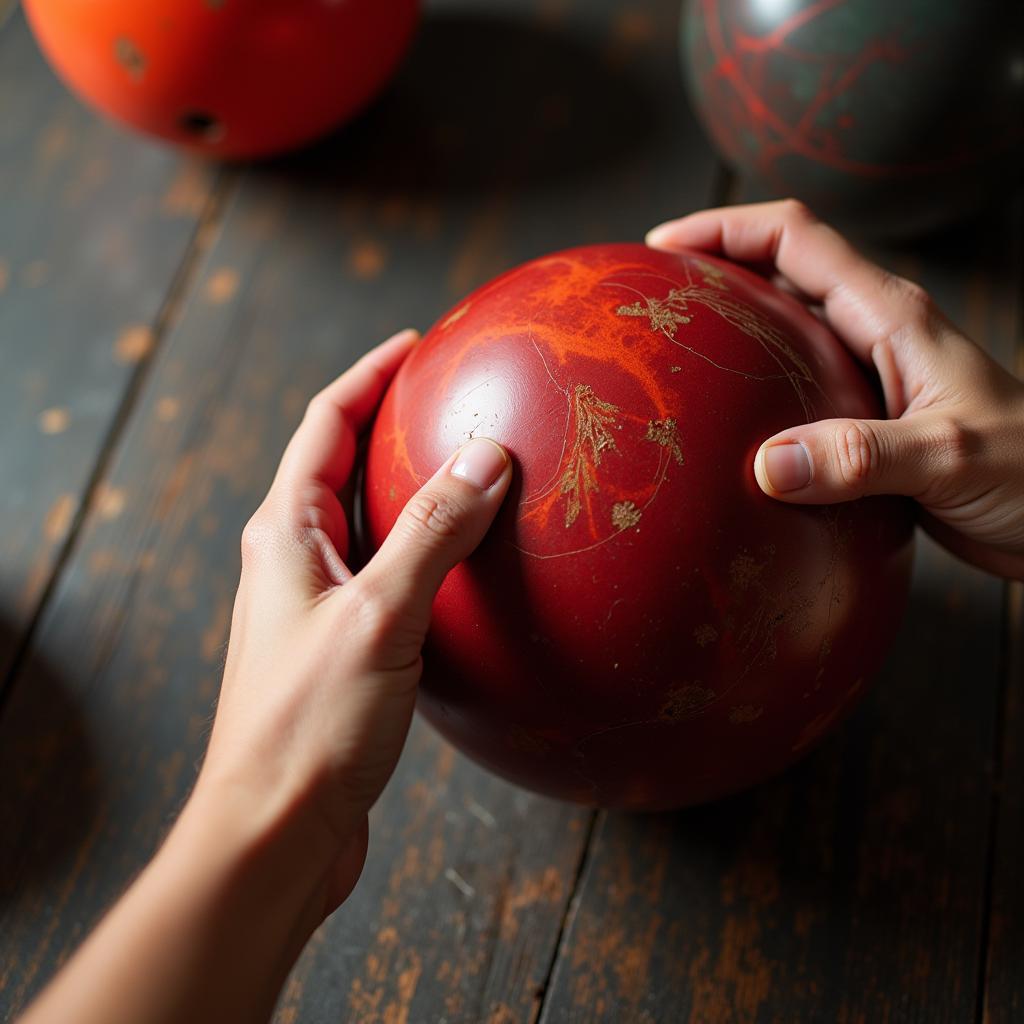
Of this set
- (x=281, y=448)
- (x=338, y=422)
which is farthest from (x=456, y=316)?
(x=281, y=448)

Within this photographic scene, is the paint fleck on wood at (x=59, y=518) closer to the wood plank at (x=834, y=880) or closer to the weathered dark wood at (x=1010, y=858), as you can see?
the wood plank at (x=834, y=880)

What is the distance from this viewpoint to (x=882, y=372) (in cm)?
113

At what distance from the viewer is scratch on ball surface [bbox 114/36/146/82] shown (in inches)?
63.7

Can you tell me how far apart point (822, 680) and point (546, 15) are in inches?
60.1

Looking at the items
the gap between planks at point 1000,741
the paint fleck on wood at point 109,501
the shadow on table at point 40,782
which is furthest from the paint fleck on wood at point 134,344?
the gap between planks at point 1000,741

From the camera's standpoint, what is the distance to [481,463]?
3.09ft

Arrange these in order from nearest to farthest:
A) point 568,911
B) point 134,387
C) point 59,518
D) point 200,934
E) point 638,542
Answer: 1. point 200,934
2. point 638,542
3. point 568,911
4. point 59,518
5. point 134,387

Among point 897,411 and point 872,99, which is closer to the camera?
point 897,411

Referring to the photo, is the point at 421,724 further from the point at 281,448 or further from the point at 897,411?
the point at 897,411

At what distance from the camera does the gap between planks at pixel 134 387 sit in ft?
4.93

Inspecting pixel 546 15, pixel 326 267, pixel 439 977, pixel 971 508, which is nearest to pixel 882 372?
pixel 971 508

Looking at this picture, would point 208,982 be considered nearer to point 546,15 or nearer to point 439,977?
point 439,977

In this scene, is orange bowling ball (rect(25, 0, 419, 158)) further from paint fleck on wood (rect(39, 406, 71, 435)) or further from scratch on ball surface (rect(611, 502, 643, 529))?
scratch on ball surface (rect(611, 502, 643, 529))

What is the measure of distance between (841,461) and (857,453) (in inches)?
0.8
